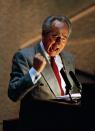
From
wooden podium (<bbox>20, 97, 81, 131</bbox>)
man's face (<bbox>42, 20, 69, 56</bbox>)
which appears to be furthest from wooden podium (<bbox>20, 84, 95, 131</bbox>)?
man's face (<bbox>42, 20, 69, 56</bbox>)

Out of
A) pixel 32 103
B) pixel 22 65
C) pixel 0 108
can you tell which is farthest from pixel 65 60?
pixel 0 108

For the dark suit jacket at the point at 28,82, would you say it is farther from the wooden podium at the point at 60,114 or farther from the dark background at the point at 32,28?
the dark background at the point at 32,28

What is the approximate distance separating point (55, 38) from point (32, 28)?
1270mm

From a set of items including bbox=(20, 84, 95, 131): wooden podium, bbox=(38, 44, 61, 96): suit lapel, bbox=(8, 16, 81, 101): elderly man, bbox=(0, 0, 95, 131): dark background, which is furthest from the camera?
bbox=(0, 0, 95, 131): dark background

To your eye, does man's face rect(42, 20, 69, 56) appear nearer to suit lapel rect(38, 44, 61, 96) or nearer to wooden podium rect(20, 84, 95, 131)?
suit lapel rect(38, 44, 61, 96)

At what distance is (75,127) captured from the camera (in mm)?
2074

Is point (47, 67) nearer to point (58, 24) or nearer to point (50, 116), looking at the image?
point (58, 24)

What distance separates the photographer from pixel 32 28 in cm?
431

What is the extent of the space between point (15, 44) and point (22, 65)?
1351 millimetres

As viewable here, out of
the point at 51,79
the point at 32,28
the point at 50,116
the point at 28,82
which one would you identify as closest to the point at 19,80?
the point at 28,82

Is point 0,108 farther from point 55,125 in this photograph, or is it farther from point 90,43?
point 55,125

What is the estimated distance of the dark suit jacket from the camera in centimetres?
270

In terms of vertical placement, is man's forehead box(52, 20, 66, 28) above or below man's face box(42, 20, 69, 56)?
above

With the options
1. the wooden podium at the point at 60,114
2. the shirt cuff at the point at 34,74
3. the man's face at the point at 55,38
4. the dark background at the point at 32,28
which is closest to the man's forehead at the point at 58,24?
the man's face at the point at 55,38
